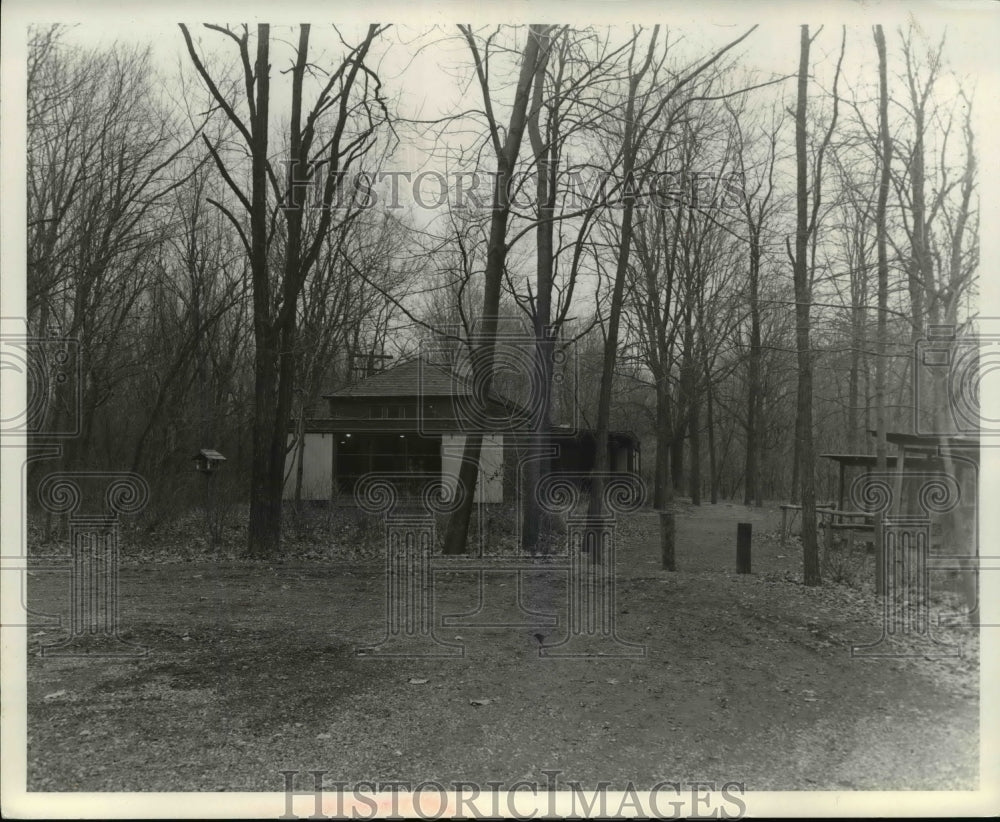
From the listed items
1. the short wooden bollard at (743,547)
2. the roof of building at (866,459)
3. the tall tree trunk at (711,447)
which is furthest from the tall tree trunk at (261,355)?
the roof of building at (866,459)

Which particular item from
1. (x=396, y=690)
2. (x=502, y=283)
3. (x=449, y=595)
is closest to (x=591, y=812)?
(x=396, y=690)

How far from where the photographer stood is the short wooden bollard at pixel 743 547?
13.6 feet

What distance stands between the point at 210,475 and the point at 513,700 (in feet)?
8.52

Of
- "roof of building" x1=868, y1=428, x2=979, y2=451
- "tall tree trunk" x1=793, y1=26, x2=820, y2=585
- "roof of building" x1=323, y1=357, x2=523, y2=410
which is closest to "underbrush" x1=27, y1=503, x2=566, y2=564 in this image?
"roof of building" x1=323, y1=357, x2=523, y2=410

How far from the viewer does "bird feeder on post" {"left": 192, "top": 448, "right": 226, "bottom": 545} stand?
4637 millimetres

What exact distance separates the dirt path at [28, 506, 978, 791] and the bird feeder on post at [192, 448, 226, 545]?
0.68m

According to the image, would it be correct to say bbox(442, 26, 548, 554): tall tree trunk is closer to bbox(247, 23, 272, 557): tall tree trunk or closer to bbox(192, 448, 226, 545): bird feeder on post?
bbox(247, 23, 272, 557): tall tree trunk

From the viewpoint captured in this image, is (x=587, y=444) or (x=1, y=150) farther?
(x=587, y=444)

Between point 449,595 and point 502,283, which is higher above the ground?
point 502,283

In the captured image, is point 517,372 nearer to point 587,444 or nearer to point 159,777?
point 587,444

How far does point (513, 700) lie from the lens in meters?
3.29

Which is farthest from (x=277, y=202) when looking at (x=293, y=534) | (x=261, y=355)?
(x=293, y=534)

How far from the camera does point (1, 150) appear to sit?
315 cm

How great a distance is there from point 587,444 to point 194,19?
292 centimetres
